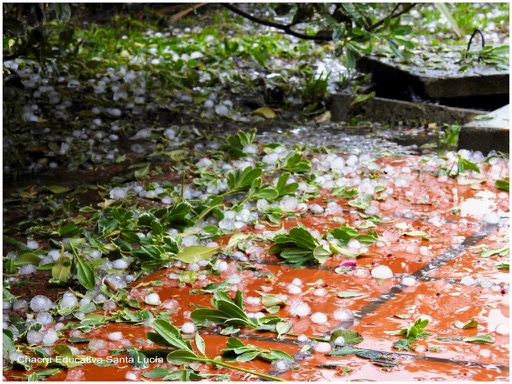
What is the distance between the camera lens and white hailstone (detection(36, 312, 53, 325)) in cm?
167

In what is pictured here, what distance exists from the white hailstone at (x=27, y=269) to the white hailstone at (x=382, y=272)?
0.84m

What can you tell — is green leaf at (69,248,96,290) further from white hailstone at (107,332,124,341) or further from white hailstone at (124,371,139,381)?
white hailstone at (124,371,139,381)

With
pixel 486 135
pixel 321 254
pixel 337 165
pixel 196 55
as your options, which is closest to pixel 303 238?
pixel 321 254

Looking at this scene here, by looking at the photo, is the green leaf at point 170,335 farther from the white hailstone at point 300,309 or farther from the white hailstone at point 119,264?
the white hailstone at point 119,264

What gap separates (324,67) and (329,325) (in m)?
3.03

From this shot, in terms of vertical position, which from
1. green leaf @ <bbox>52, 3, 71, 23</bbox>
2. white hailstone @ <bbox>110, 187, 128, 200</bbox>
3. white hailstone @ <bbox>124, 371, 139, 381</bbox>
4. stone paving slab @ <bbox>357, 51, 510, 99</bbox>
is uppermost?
green leaf @ <bbox>52, 3, 71, 23</bbox>

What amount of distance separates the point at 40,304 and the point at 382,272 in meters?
0.77

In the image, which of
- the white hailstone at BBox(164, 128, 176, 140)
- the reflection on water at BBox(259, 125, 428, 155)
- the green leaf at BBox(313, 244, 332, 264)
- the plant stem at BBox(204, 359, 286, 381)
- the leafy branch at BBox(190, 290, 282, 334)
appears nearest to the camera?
the plant stem at BBox(204, 359, 286, 381)

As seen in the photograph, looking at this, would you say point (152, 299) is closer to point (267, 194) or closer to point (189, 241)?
point (189, 241)

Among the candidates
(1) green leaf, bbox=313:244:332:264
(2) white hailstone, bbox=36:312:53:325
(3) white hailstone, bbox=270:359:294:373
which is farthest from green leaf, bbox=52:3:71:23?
(3) white hailstone, bbox=270:359:294:373

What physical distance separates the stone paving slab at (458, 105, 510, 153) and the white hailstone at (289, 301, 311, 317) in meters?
1.50

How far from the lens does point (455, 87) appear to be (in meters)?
3.62

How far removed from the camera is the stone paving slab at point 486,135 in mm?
2887

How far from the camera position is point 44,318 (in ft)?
5.49
